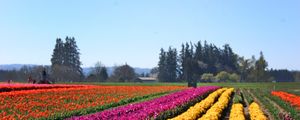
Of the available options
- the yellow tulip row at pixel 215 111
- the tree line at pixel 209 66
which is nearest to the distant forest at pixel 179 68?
the tree line at pixel 209 66

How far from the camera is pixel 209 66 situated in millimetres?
147500

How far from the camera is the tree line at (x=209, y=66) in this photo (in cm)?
13025

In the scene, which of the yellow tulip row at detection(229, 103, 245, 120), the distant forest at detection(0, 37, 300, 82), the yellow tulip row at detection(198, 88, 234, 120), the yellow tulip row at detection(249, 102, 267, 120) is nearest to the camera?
the yellow tulip row at detection(198, 88, 234, 120)

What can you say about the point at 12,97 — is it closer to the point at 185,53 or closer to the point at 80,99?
the point at 80,99

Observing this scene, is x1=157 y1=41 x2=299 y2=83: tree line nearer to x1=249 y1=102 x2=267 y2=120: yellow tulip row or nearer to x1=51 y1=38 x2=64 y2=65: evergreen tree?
x1=51 y1=38 x2=64 y2=65: evergreen tree

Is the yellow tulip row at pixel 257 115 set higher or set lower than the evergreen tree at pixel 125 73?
lower

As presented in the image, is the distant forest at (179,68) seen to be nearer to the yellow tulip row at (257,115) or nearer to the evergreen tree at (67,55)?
the evergreen tree at (67,55)

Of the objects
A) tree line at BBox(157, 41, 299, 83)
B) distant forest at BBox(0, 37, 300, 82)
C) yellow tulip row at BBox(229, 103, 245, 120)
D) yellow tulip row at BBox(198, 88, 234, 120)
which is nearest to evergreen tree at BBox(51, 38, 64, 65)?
distant forest at BBox(0, 37, 300, 82)

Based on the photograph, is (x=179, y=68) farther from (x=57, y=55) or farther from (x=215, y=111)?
(x=215, y=111)

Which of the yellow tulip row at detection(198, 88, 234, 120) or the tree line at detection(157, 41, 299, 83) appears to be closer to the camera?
the yellow tulip row at detection(198, 88, 234, 120)

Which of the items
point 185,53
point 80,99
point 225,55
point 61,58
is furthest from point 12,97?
point 225,55

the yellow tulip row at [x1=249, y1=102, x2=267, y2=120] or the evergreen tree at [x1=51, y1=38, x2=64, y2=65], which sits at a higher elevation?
the evergreen tree at [x1=51, y1=38, x2=64, y2=65]

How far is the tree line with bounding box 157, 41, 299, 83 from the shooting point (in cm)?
13025

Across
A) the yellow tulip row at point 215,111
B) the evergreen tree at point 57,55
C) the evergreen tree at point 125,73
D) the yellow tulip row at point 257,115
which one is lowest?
the yellow tulip row at point 257,115
